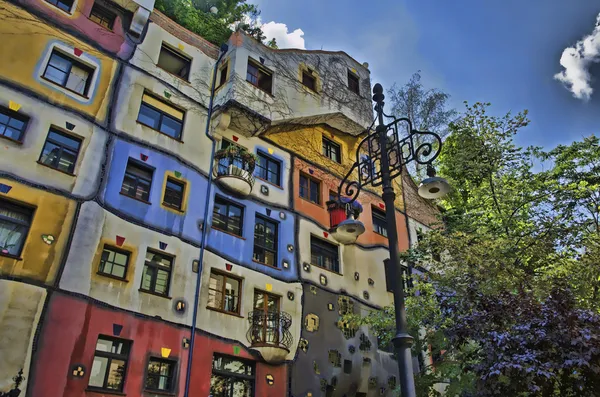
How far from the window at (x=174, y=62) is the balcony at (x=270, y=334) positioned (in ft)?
21.2

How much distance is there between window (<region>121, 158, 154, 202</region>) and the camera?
9.53 meters

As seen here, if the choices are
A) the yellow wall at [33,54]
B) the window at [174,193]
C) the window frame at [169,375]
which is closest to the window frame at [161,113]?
the yellow wall at [33,54]

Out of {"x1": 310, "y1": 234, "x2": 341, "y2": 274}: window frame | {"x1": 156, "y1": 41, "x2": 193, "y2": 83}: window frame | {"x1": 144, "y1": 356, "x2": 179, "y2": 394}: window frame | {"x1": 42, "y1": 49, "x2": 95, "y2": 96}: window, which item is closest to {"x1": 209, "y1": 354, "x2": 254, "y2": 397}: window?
{"x1": 144, "y1": 356, "x2": 179, "y2": 394}: window frame

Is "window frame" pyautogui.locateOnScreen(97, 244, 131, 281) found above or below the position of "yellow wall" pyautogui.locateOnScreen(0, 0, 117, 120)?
below

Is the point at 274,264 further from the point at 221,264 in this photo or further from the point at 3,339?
the point at 3,339

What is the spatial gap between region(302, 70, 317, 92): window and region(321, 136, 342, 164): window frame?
1646 millimetres

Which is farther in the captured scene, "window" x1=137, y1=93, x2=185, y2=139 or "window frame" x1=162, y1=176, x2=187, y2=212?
"window" x1=137, y1=93, x2=185, y2=139

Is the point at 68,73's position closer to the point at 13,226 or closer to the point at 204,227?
the point at 13,226

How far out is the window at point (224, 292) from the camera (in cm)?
977

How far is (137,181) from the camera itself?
9.73 metres

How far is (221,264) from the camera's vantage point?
399 inches

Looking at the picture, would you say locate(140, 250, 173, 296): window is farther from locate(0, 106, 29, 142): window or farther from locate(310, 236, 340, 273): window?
locate(310, 236, 340, 273): window

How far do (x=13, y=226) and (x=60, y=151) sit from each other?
1.77 meters

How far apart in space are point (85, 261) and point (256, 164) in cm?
522
